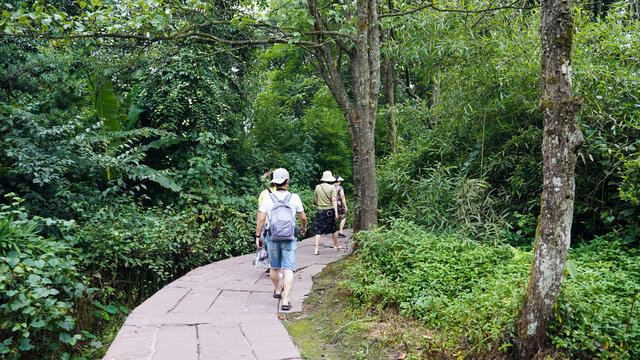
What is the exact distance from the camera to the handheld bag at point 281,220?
17.8 ft

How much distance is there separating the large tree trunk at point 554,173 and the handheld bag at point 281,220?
9.51ft

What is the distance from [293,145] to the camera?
610 inches

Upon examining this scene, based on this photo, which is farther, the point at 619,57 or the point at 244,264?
the point at 244,264

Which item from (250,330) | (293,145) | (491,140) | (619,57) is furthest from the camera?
(293,145)

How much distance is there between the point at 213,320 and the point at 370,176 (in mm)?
3391

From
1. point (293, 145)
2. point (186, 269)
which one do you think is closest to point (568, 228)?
point (186, 269)

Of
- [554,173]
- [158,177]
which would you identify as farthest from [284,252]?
[158,177]

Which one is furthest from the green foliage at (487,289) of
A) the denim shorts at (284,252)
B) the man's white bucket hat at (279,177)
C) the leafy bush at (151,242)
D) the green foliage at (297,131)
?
the green foliage at (297,131)

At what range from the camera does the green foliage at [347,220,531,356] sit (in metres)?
3.79

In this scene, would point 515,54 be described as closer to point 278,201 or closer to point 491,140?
point 491,140

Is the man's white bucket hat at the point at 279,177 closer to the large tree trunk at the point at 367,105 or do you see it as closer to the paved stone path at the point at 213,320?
the paved stone path at the point at 213,320

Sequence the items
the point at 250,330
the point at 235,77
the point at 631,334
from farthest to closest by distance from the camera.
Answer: the point at 235,77
the point at 250,330
the point at 631,334

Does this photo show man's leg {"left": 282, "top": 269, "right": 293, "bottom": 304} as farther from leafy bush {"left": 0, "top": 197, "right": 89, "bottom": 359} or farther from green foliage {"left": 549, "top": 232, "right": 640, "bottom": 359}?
green foliage {"left": 549, "top": 232, "right": 640, "bottom": 359}

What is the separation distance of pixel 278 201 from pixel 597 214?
4672 millimetres
